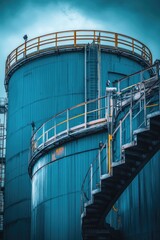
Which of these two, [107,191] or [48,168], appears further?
[48,168]

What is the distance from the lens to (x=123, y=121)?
18.4 meters

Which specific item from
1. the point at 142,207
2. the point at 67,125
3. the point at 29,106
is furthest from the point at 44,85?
the point at 142,207

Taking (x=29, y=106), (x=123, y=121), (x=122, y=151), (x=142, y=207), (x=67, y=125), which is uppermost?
(x=29, y=106)

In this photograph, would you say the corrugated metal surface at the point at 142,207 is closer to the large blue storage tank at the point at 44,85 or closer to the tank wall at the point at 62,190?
the tank wall at the point at 62,190

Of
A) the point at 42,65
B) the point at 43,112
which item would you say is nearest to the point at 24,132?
the point at 43,112

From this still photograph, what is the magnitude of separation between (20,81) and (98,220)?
55.9 ft

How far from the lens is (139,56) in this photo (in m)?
34.0

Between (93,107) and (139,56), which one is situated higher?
(139,56)

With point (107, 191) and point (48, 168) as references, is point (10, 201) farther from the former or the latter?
point (107, 191)

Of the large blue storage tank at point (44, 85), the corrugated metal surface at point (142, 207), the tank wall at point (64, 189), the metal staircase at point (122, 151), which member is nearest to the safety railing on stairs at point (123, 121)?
the metal staircase at point (122, 151)

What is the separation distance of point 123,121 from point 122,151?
264cm

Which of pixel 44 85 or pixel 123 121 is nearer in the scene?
pixel 123 121

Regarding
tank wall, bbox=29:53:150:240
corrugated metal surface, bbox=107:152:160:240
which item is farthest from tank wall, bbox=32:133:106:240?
corrugated metal surface, bbox=107:152:160:240

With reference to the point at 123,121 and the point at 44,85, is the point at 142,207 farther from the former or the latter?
the point at 44,85
